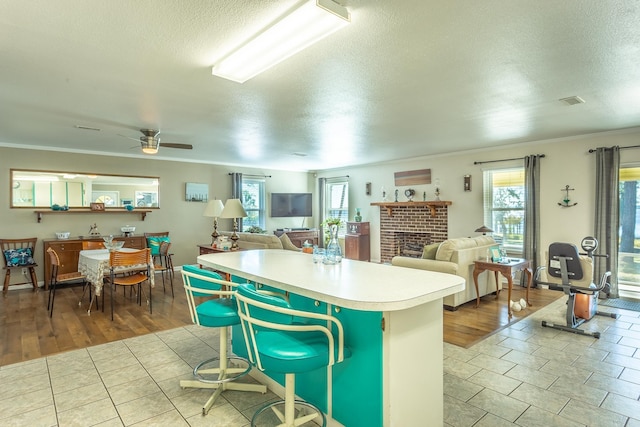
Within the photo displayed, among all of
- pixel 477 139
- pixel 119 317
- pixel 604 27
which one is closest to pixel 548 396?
pixel 604 27

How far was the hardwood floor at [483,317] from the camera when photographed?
3537 mm

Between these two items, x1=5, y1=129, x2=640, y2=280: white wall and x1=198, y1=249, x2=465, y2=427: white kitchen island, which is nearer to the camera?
x1=198, y1=249, x2=465, y2=427: white kitchen island

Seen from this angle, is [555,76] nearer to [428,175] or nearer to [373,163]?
[428,175]

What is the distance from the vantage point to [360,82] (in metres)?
2.94

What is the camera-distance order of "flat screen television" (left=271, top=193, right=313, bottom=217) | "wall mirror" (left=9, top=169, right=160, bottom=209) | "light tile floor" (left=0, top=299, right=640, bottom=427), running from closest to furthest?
"light tile floor" (left=0, top=299, right=640, bottom=427) < "wall mirror" (left=9, top=169, right=160, bottom=209) < "flat screen television" (left=271, top=193, right=313, bottom=217)

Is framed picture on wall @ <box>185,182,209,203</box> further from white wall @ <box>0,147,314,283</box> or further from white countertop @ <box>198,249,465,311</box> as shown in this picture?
white countertop @ <box>198,249,465,311</box>

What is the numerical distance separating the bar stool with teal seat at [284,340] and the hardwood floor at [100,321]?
83.4 inches

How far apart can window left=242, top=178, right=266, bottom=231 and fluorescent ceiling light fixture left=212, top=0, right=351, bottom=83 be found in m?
5.88

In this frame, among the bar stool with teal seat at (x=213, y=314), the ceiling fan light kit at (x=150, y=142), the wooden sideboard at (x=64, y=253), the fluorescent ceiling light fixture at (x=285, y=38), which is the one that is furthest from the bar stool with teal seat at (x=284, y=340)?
the wooden sideboard at (x=64, y=253)

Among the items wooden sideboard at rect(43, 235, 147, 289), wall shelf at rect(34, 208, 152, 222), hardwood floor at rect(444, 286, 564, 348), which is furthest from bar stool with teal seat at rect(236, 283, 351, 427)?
wall shelf at rect(34, 208, 152, 222)

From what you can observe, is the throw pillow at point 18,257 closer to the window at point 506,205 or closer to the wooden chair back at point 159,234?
the wooden chair back at point 159,234

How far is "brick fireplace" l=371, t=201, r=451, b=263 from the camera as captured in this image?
702cm

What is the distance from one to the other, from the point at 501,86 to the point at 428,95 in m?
0.62

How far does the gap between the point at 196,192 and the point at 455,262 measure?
18.2 feet
